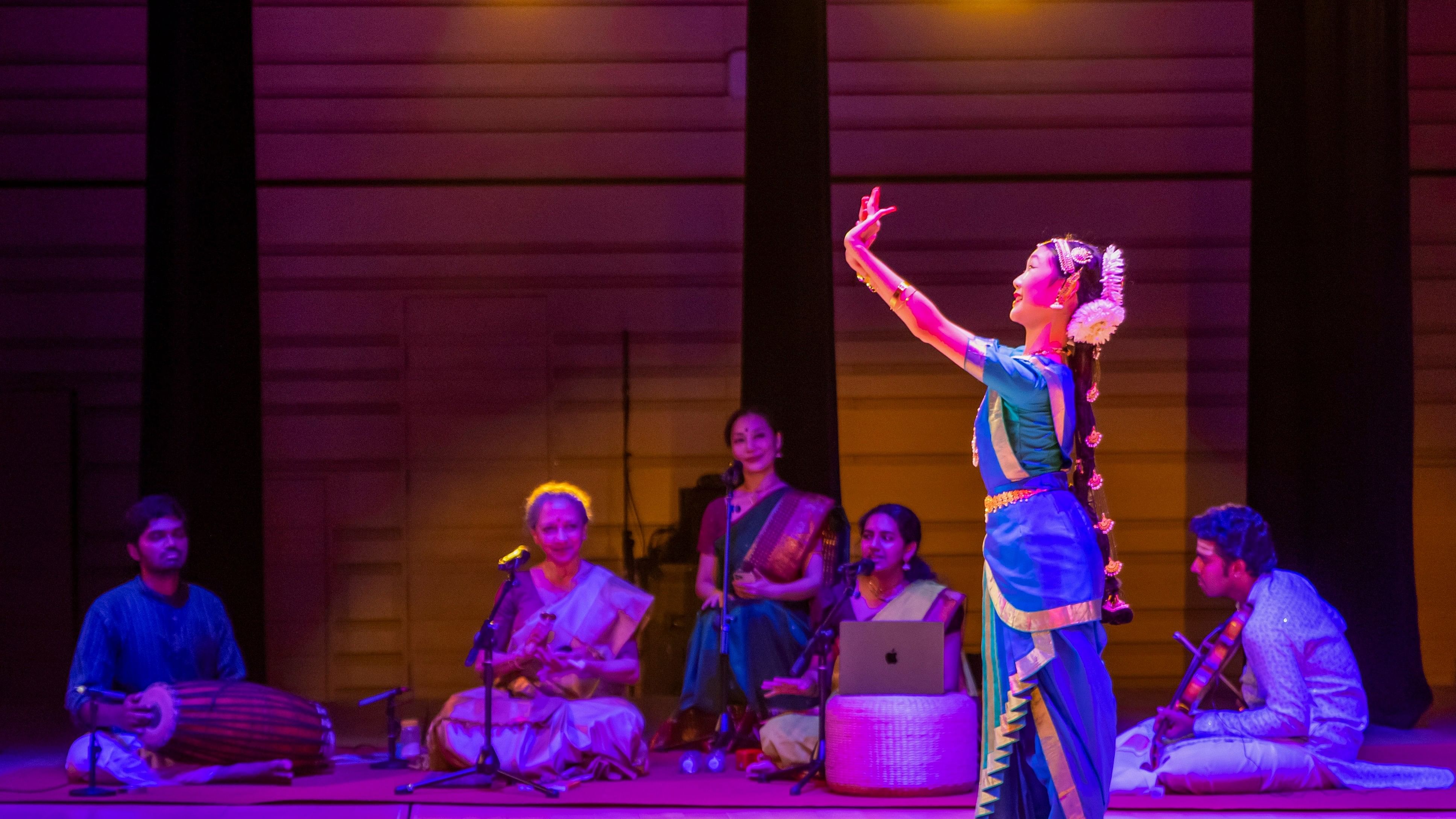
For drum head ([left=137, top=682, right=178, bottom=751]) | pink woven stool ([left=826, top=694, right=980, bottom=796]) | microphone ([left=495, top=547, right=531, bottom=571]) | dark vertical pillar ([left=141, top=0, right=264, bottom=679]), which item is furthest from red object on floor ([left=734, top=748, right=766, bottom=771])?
dark vertical pillar ([left=141, top=0, right=264, bottom=679])

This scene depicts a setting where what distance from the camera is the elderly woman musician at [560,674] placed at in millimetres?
4770

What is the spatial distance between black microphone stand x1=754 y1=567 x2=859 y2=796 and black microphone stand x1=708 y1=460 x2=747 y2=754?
1.00 feet

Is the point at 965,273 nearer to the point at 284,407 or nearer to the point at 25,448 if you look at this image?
the point at 284,407

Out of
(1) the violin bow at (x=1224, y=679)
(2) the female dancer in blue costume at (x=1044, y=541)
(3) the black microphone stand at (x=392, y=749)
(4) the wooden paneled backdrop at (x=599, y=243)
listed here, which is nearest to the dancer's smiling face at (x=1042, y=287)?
(2) the female dancer in blue costume at (x=1044, y=541)

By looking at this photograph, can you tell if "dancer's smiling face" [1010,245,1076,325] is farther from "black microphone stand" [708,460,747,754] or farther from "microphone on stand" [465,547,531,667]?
"microphone on stand" [465,547,531,667]

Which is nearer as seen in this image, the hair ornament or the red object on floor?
the hair ornament

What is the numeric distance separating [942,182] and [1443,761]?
11.7 feet

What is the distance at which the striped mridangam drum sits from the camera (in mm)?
4598

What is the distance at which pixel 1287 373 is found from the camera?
19.8 feet

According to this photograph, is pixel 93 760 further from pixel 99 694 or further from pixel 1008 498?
pixel 1008 498

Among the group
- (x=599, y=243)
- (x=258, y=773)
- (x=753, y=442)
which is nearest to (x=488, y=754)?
(x=258, y=773)

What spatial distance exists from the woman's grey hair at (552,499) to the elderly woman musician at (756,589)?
56cm

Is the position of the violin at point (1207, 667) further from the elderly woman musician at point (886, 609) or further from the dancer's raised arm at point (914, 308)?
the dancer's raised arm at point (914, 308)

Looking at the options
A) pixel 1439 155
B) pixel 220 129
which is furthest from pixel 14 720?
pixel 1439 155
